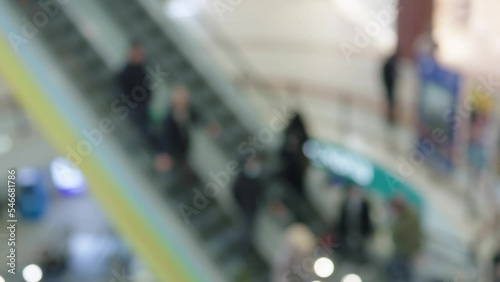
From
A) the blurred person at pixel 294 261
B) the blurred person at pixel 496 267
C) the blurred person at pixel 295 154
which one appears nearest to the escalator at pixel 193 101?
the blurred person at pixel 295 154

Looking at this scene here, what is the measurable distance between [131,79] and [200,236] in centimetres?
183

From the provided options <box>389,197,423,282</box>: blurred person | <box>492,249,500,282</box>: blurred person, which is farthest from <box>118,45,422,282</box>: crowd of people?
<box>492,249,500,282</box>: blurred person

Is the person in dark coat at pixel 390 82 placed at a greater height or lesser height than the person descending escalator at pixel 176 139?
greater

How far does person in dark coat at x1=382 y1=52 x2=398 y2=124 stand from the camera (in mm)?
9102

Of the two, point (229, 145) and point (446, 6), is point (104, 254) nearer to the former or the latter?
point (229, 145)

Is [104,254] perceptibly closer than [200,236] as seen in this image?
No

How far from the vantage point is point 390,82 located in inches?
364

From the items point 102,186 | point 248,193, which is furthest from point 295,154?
point 102,186

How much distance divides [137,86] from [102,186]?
1104mm

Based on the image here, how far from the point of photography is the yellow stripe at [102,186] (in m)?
6.98

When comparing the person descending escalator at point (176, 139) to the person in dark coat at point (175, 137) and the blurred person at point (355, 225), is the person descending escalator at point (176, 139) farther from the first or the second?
the blurred person at point (355, 225)

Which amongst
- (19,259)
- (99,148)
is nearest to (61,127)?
(99,148)

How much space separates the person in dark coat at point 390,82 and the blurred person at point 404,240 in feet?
8.18

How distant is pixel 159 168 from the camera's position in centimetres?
736
